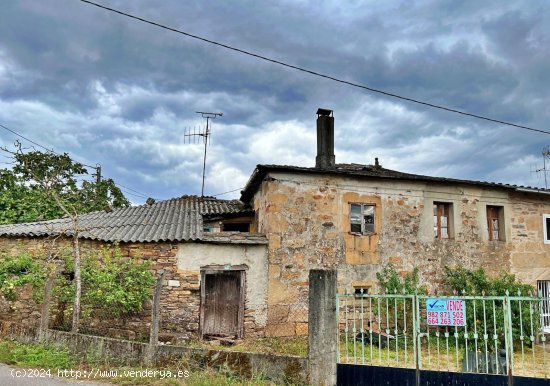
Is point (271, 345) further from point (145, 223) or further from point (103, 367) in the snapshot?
point (145, 223)

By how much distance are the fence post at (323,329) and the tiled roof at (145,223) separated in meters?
5.10

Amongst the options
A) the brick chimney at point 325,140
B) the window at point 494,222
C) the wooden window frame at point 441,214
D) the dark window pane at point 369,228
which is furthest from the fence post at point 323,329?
the window at point 494,222

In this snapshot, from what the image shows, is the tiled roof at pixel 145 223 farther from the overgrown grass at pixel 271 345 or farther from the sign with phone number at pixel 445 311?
the sign with phone number at pixel 445 311

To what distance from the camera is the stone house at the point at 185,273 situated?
34.0 ft

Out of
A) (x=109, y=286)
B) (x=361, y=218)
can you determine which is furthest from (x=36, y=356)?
(x=361, y=218)

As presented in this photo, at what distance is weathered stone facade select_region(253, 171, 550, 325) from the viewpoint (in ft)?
36.7

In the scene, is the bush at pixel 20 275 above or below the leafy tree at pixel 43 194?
below

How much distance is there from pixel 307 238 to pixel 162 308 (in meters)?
4.17

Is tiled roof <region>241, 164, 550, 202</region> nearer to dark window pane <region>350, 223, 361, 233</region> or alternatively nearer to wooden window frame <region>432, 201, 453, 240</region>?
wooden window frame <region>432, 201, 453, 240</region>

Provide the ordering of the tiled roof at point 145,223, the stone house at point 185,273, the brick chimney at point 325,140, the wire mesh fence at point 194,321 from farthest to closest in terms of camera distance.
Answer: the brick chimney at point 325,140, the tiled roof at point 145,223, the stone house at point 185,273, the wire mesh fence at point 194,321

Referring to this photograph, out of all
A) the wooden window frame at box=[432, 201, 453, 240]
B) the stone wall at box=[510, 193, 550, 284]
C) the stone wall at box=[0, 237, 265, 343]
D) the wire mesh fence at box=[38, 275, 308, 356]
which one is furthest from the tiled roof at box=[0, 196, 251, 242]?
the stone wall at box=[510, 193, 550, 284]

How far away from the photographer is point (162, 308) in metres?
10.4

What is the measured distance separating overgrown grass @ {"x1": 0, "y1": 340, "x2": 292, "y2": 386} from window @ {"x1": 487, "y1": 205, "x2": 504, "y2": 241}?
10.1 m

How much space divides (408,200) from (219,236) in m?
5.68
